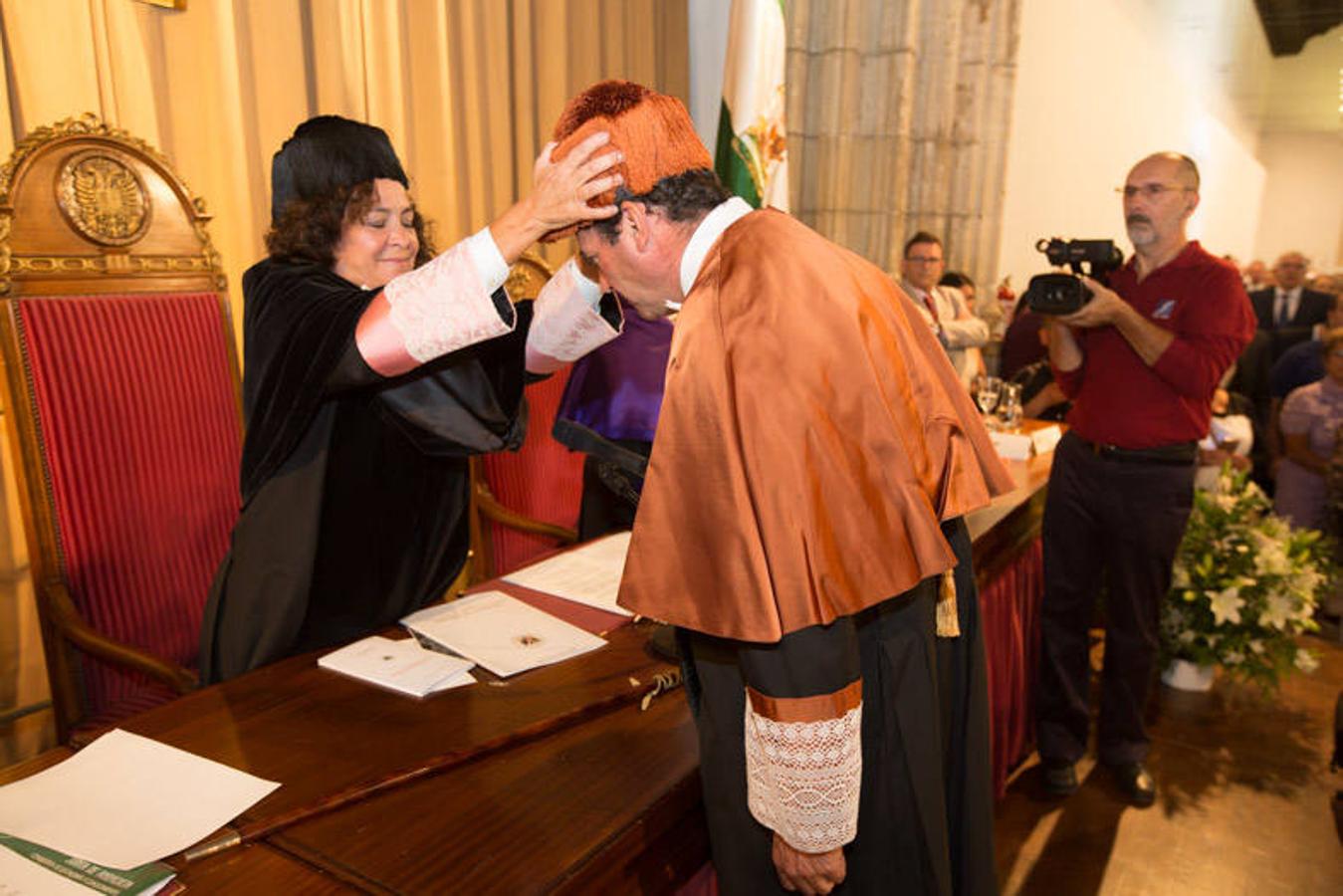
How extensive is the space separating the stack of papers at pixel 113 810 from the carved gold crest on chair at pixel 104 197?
50.9 inches

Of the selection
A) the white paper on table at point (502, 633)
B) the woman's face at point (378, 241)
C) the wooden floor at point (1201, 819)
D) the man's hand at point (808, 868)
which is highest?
the woman's face at point (378, 241)

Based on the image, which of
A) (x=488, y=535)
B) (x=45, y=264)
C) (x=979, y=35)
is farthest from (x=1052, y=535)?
(x=979, y=35)

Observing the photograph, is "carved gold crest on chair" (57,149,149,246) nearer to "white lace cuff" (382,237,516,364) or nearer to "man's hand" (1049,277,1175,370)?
"white lace cuff" (382,237,516,364)

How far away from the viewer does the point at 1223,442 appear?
171 inches

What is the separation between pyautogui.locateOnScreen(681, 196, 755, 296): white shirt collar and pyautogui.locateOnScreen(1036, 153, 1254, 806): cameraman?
5.84 ft

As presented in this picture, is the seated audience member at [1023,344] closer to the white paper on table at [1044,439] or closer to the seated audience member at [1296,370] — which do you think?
the white paper on table at [1044,439]

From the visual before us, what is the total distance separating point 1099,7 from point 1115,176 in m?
1.43

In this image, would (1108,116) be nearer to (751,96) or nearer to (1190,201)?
(751,96)

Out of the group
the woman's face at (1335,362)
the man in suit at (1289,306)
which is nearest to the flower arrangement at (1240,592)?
the woman's face at (1335,362)

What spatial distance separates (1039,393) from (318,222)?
13.0 feet

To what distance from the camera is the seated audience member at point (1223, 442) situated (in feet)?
11.6

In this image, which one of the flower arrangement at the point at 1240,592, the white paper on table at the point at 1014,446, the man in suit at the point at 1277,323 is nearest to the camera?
the flower arrangement at the point at 1240,592

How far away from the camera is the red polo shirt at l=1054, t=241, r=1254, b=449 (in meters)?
2.51

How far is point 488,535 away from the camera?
9.66 ft
